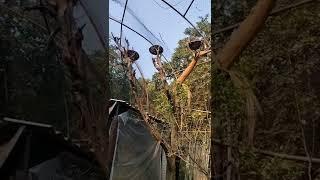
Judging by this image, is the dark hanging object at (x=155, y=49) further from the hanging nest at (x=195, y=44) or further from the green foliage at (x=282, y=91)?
the green foliage at (x=282, y=91)

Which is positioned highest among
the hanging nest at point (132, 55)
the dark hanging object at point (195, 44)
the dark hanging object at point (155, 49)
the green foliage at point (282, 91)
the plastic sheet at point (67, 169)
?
the dark hanging object at point (195, 44)

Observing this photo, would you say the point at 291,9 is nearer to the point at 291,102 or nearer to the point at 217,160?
the point at 291,102

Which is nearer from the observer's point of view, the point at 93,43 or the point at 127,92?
the point at 93,43

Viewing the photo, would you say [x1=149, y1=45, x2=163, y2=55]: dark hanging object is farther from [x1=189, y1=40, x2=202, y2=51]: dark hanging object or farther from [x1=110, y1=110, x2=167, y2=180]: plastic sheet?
[x1=110, y1=110, x2=167, y2=180]: plastic sheet

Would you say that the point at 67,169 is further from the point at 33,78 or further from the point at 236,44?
the point at 236,44

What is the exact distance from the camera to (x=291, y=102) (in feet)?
5.96

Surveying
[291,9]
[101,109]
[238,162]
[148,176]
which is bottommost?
[148,176]

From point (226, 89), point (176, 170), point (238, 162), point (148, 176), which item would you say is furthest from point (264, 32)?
point (176, 170)

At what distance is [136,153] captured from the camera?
4332 mm

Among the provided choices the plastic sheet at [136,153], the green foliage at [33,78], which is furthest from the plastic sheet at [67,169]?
the plastic sheet at [136,153]

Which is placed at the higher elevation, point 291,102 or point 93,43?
point 93,43

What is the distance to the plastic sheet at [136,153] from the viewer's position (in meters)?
3.93

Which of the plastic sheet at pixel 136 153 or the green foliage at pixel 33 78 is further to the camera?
the plastic sheet at pixel 136 153

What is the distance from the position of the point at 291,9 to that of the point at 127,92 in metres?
3.05
